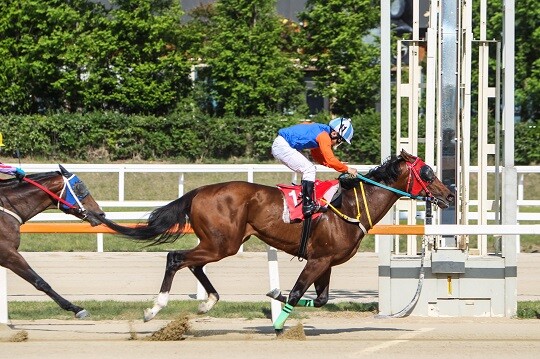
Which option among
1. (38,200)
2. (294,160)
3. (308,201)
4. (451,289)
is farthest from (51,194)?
(451,289)

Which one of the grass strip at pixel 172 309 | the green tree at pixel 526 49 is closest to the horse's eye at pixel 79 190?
the grass strip at pixel 172 309

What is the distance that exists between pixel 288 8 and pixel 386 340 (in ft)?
63.0

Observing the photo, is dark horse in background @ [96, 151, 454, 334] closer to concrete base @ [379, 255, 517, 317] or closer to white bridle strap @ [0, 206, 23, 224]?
white bridle strap @ [0, 206, 23, 224]

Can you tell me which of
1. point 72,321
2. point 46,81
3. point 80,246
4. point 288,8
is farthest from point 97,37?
point 72,321

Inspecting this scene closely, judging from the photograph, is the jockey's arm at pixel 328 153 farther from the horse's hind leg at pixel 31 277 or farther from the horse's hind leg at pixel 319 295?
the horse's hind leg at pixel 31 277

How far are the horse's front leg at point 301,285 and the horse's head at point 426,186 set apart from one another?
934 millimetres

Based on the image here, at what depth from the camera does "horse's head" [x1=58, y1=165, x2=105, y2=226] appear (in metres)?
8.73

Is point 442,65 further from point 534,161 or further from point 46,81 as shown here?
point 46,81

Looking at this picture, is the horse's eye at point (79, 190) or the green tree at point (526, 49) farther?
the green tree at point (526, 49)

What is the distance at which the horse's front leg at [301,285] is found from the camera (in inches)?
318

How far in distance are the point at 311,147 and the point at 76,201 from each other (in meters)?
2.01

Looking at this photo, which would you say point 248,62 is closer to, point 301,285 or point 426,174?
point 426,174

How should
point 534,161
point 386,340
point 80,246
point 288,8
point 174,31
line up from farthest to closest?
point 288,8, point 174,31, point 534,161, point 80,246, point 386,340

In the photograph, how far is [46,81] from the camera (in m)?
22.9
